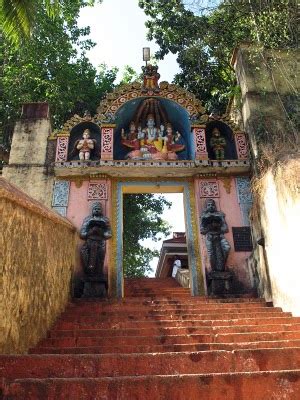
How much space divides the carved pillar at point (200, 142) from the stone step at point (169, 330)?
197 inches

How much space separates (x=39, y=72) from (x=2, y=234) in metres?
10.8

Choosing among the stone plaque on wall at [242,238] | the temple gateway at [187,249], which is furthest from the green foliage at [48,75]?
the stone plaque on wall at [242,238]

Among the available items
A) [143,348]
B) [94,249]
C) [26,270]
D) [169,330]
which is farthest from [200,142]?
[143,348]

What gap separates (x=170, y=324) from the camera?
514 cm

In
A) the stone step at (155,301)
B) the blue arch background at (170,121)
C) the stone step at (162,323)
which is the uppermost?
the blue arch background at (170,121)

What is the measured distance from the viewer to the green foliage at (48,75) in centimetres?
1265

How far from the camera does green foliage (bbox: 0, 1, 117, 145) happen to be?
12648 mm

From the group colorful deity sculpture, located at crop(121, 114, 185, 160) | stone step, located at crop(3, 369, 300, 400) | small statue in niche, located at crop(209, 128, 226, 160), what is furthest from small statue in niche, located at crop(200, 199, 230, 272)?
stone step, located at crop(3, 369, 300, 400)

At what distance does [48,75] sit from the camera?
1352 centimetres

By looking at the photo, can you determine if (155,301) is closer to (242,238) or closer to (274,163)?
(242,238)

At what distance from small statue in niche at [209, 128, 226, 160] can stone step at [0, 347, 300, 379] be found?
673 cm

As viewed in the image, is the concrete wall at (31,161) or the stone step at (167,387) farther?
the concrete wall at (31,161)

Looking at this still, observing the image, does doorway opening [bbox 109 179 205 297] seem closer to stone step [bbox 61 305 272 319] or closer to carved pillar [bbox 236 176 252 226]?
carved pillar [bbox 236 176 252 226]

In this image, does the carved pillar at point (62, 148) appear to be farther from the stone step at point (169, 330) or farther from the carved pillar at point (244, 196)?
the stone step at point (169, 330)
